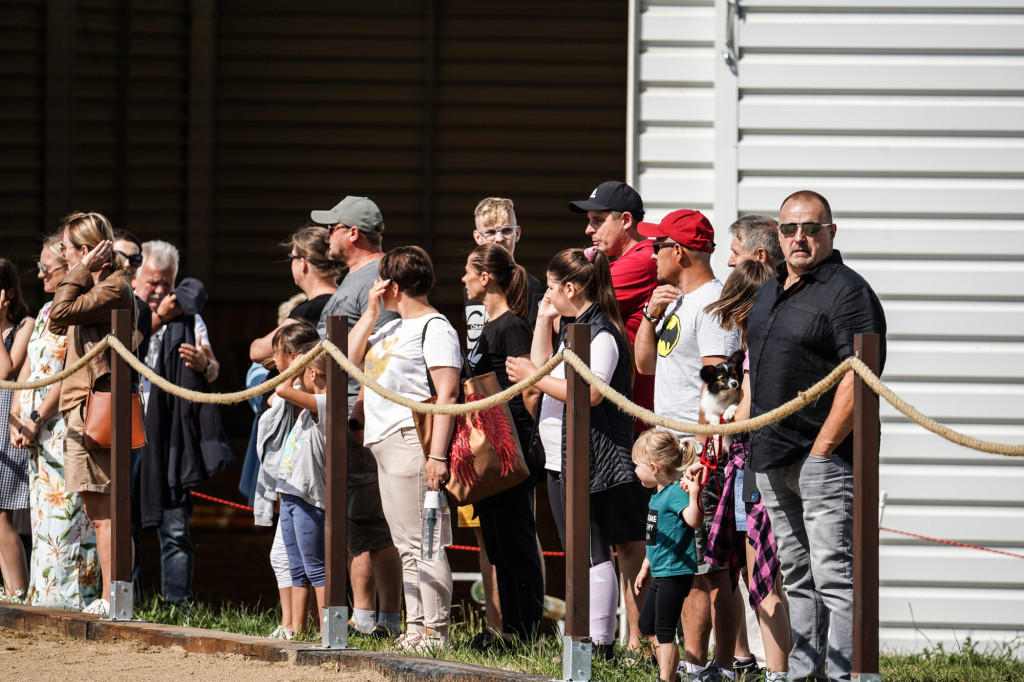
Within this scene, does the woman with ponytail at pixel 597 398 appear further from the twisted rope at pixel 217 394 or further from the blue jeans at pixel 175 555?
the blue jeans at pixel 175 555

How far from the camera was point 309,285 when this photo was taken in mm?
6715

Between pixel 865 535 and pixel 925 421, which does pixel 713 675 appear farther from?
pixel 925 421

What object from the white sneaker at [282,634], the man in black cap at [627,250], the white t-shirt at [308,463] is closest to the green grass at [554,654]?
the white sneaker at [282,634]

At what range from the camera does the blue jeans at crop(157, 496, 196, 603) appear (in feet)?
22.9

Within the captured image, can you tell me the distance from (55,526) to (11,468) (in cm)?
60

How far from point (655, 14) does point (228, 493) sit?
7844 millimetres

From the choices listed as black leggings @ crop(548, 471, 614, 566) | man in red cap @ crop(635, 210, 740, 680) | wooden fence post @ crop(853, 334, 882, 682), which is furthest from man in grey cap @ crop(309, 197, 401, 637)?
wooden fence post @ crop(853, 334, 882, 682)

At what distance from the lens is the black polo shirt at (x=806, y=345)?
4.46m

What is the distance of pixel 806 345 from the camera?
4523 mm

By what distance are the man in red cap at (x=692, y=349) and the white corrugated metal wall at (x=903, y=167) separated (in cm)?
138

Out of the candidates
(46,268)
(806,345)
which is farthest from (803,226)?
(46,268)

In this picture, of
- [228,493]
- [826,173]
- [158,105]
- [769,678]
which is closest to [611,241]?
[826,173]

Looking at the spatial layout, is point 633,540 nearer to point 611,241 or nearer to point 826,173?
point 611,241

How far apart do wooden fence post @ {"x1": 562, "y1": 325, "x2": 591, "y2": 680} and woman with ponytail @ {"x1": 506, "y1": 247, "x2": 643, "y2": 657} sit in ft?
1.90
